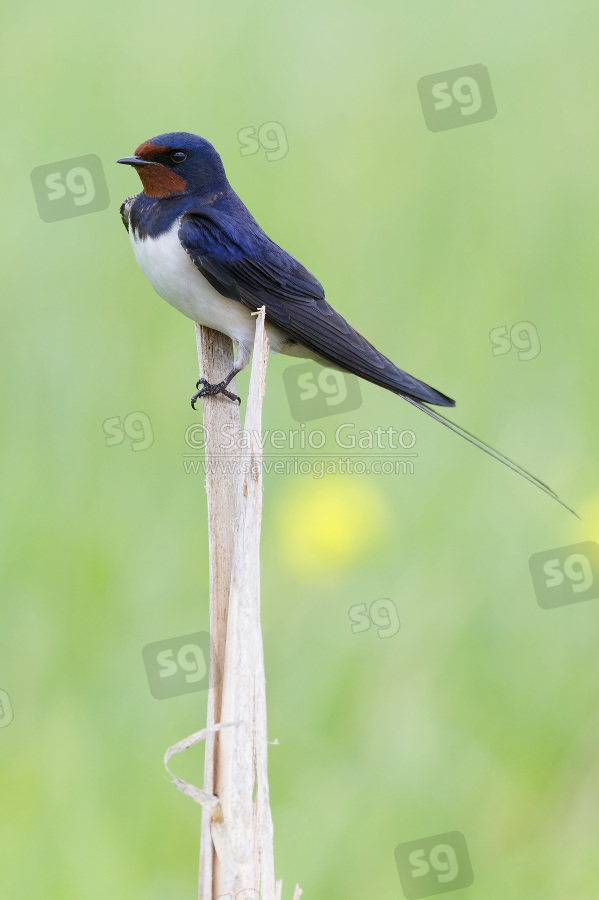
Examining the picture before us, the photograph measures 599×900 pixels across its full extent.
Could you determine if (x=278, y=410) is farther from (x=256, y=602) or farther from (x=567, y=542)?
(x=256, y=602)

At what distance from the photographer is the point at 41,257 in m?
3.08

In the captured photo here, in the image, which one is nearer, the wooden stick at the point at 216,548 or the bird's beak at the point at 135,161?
the wooden stick at the point at 216,548

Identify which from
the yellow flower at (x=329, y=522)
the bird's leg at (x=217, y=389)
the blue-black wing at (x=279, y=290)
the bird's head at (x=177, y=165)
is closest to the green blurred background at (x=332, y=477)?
the yellow flower at (x=329, y=522)

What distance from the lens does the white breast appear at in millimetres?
2482

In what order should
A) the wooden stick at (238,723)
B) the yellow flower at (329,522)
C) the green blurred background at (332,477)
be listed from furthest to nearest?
1. the yellow flower at (329,522)
2. the green blurred background at (332,477)
3. the wooden stick at (238,723)

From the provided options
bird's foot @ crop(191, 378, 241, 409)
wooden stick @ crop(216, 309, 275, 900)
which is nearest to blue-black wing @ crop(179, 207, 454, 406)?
bird's foot @ crop(191, 378, 241, 409)

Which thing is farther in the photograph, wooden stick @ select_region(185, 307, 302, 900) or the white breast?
the white breast

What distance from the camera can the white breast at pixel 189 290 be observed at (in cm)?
248

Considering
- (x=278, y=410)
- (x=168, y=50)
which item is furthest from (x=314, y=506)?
(x=168, y=50)

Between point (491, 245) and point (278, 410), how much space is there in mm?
945

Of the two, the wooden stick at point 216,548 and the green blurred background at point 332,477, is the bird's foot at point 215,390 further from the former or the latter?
the green blurred background at point 332,477

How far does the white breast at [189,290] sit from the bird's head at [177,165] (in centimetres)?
11

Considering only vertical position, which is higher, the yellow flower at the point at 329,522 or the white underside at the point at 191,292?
the white underside at the point at 191,292

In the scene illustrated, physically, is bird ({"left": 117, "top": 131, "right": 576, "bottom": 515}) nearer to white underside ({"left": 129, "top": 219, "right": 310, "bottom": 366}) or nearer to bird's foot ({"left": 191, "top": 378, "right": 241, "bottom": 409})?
white underside ({"left": 129, "top": 219, "right": 310, "bottom": 366})
